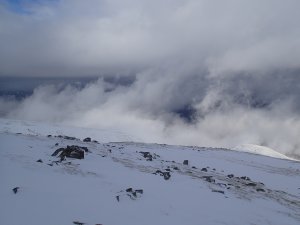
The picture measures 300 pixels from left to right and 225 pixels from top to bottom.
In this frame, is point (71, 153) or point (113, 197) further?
point (71, 153)

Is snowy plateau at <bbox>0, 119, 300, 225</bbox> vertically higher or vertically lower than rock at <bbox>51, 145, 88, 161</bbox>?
lower

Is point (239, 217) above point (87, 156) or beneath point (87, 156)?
beneath

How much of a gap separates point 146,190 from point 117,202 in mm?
3643

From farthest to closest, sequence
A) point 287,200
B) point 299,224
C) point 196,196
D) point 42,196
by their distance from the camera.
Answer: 1. point 287,200
2. point 196,196
3. point 299,224
4. point 42,196

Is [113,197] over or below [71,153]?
below

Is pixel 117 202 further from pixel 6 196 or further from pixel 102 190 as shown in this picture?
pixel 6 196

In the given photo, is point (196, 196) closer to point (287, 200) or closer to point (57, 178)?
point (57, 178)

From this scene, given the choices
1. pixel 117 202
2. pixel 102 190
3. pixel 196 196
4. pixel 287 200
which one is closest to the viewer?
pixel 117 202

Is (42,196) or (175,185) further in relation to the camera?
(175,185)

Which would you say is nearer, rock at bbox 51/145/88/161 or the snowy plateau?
the snowy plateau

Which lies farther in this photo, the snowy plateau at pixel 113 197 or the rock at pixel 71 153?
the rock at pixel 71 153

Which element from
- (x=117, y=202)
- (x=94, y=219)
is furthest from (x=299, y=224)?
(x=94, y=219)

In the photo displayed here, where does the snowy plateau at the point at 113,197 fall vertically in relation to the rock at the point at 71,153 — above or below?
below

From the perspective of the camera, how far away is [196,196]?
21641 millimetres
